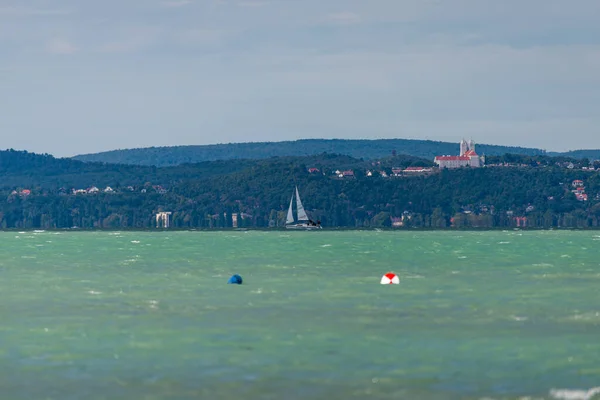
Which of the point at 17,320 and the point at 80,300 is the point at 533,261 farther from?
the point at 17,320

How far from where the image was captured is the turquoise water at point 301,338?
3781cm

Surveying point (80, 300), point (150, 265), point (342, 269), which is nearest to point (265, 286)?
point (80, 300)

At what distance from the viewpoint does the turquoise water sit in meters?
37.8

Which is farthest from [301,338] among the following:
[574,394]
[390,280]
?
[390,280]

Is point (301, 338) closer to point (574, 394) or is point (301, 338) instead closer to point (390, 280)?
point (574, 394)

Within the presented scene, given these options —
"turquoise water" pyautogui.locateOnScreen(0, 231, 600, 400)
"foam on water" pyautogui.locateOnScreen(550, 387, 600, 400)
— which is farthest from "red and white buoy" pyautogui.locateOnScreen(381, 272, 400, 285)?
"foam on water" pyautogui.locateOnScreen(550, 387, 600, 400)

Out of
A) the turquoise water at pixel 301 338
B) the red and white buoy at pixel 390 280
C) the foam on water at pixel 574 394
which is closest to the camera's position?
the foam on water at pixel 574 394

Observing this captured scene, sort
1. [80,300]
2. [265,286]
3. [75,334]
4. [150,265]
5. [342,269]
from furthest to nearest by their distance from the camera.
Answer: [150,265] → [342,269] → [265,286] → [80,300] → [75,334]

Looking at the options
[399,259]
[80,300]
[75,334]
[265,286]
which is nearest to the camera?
[75,334]

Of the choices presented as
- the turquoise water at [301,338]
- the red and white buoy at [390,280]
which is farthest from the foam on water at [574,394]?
the red and white buoy at [390,280]

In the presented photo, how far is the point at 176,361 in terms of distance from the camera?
4247 cm

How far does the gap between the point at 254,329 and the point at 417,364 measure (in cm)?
1114

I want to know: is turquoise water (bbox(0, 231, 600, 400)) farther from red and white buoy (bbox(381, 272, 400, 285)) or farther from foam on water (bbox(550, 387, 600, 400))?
red and white buoy (bbox(381, 272, 400, 285))

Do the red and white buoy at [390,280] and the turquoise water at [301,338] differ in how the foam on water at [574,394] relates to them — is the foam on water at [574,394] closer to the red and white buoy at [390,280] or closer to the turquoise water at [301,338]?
the turquoise water at [301,338]
